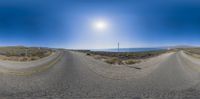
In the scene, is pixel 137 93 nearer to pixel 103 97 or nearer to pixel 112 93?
pixel 112 93

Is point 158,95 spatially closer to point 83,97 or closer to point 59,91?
point 83,97

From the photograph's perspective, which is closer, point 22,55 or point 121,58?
point 121,58

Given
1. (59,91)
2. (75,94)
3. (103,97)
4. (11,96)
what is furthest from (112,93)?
(11,96)

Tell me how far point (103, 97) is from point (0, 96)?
3540 millimetres

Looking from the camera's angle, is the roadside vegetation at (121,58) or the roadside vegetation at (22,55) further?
the roadside vegetation at (22,55)

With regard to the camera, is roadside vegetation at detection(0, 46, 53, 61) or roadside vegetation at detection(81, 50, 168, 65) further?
roadside vegetation at detection(0, 46, 53, 61)

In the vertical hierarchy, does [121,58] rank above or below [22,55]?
above

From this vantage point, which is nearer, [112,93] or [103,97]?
[103,97]

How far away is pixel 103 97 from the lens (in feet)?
26.1

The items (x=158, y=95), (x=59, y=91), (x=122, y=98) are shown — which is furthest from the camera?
(x=59, y=91)

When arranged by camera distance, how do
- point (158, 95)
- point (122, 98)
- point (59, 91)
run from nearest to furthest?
point (122, 98), point (158, 95), point (59, 91)

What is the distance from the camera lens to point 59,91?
9.20 metres

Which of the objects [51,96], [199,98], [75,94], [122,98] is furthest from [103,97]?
[199,98]

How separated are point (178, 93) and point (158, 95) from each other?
96 cm
